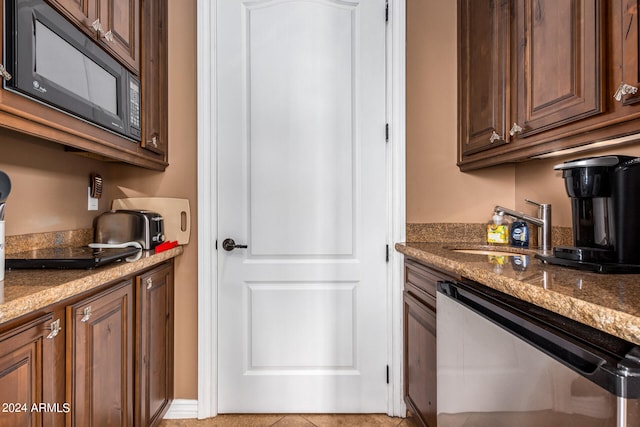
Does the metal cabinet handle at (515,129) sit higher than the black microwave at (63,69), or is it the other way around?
the black microwave at (63,69)

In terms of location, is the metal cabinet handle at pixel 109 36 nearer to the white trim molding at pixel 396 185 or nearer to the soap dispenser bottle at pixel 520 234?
the white trim molding at pixel 396 185

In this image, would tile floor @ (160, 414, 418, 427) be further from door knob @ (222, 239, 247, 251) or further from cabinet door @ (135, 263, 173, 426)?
door knob @ (222, 239, 247, 251)

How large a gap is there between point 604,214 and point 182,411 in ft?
6.90

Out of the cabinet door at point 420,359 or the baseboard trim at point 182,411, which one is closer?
the cabinet door at point 420,359

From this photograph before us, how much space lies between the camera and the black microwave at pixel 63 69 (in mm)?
975

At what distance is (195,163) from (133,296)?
0.81m

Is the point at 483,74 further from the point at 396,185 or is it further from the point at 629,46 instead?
the point at 629,46

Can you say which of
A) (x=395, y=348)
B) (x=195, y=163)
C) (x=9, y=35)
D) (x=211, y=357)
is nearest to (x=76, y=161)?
(x=195, y=163)

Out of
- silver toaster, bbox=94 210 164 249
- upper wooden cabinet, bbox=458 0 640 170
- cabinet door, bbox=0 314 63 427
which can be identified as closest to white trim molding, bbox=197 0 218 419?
silver toaster, bbox=94 210 164 249

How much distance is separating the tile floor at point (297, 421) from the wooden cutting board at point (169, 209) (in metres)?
0.94

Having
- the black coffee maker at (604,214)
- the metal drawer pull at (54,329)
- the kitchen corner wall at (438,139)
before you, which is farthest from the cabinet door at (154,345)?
the black coffee maker at (604,214)

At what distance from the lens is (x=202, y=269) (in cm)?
201

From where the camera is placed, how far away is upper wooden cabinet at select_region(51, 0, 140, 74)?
4.08ft

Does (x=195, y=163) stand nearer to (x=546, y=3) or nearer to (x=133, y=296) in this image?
(x=133, y=296)
